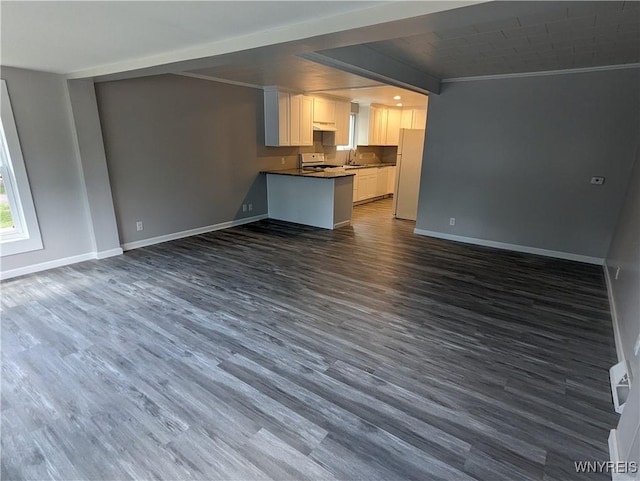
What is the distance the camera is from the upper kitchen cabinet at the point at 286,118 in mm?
6059

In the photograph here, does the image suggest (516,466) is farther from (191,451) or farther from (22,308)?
(22,308)

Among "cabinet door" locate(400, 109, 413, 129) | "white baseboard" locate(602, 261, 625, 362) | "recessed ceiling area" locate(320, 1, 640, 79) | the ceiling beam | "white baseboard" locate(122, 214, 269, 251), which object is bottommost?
"white baseboard" locate(122, 214, 269, 251)

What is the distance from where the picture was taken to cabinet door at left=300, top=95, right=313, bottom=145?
652 cm

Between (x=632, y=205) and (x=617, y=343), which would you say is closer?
(x=617, y=343)

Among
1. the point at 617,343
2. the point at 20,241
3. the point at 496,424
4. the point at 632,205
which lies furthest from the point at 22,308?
the point at 632,205

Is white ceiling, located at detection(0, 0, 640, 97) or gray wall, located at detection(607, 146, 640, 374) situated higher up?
white ceiling, located at detection(0, 0, 640, 97)

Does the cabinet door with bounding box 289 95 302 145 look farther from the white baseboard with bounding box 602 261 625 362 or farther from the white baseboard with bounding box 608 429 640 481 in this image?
the white baseboard with bounding box 608 429 640 481

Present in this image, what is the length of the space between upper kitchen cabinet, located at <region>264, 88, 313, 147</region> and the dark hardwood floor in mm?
3126

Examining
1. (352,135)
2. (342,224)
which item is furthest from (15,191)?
(352,135)

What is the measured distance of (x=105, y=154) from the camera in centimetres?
425

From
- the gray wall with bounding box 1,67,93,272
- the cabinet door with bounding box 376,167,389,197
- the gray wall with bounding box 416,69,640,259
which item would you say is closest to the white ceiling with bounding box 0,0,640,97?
the gray wall with bounding box 1,67,93,272

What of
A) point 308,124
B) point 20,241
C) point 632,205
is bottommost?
point 20,241

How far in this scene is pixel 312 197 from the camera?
6094mm

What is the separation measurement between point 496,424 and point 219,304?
235cm
